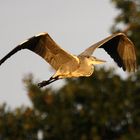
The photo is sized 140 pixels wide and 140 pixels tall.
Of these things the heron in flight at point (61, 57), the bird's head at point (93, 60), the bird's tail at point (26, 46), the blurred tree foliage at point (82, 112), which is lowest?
the blurred tree foliage at point (82, 112)

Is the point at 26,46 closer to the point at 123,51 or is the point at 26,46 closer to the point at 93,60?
the point at 93,60

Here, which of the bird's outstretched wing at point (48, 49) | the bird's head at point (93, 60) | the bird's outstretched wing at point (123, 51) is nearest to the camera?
the bird's outstretched wing at point (48, 49)

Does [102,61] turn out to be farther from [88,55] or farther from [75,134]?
[75,134]

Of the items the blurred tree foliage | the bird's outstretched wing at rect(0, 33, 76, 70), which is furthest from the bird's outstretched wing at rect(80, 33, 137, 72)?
the blurred tree foliage

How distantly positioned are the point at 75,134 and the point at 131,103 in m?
2.20

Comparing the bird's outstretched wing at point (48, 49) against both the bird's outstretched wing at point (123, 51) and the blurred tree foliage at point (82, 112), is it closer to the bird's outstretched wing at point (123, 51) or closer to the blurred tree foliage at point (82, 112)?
the bird's outstretched wing at point (123, 51)

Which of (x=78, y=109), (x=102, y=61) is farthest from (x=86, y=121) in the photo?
(x=102, y=61)

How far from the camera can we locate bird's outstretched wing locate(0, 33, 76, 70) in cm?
1499

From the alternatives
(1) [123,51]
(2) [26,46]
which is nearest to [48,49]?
(2) [26,46]

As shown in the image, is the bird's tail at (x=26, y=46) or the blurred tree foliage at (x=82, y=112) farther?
the blurred tree foliage at (x=82, y=112)

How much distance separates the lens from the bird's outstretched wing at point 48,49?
1499 centimetres

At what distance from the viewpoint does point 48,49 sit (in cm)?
1532

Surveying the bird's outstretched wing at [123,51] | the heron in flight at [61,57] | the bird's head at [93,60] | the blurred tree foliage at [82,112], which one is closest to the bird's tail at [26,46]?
the heron in flight at [61,57]

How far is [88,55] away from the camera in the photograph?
1554cm
